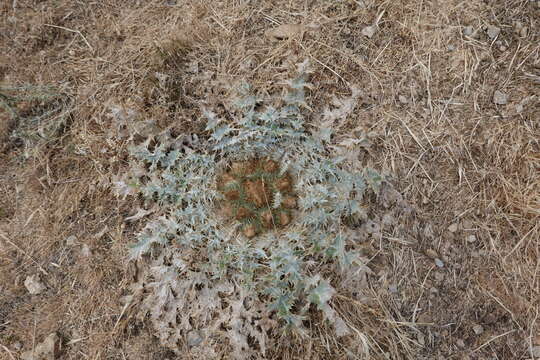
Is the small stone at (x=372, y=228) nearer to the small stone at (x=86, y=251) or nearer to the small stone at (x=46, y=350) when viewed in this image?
the small stone at (x=86, y=251)

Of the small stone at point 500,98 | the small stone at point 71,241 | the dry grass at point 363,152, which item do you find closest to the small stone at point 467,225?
the dry grass at point 363,152

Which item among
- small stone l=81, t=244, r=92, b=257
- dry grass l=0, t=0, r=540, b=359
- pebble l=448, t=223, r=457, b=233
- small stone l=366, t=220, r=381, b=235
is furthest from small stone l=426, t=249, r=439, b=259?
small stone l=81, t=244, r=92, b=257

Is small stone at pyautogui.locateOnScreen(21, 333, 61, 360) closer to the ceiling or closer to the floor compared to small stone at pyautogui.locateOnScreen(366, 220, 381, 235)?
closer to the floor

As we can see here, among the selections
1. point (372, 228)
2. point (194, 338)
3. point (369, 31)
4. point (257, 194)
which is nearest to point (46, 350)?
point (194, 338)

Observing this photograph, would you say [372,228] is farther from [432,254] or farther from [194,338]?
[194,338]

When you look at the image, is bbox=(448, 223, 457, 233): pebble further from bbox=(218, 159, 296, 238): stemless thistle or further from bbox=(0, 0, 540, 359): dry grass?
bbox=(218, 159, 296, 238): stemless thistle
